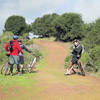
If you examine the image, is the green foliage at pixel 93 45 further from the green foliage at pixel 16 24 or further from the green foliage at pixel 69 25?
the green foliage at pixel 16 24

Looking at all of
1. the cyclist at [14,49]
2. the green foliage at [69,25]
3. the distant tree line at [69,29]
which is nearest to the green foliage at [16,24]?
the distant tree line at [69,29]

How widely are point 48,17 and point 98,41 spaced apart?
2044 inches

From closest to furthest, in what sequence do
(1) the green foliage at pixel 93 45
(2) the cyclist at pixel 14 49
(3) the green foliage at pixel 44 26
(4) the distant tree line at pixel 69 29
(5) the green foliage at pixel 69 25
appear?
(2) the cyclist at pixel 14 49 < (1) the green foliage at pixel 93 45 < (4) the distant tree line at pixel 69 29 < (5) the green foliage at pixel 69 25 < (3) the green foliage at pixel 44 26

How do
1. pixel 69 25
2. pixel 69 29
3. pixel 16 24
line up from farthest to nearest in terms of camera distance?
pixel 16 24, pixel 69 29, pixel 69 25

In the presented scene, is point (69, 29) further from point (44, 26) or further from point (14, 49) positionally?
point (14, 49)

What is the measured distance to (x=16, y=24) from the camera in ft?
224

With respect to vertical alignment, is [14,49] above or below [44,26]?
below

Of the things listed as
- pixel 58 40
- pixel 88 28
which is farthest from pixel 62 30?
pixel 88 28

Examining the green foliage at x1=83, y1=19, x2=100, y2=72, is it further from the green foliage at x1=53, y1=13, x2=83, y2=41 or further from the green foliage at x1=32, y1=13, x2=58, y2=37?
the green foliage at x1=32, y1=13, x2=58, y2=37

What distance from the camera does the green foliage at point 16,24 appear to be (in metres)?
67.9

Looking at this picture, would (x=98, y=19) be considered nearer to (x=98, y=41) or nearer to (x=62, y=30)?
(x=98, y=41)

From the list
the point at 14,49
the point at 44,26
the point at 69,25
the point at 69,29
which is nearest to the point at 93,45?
→ the point at 14,49

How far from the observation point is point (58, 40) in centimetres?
4962

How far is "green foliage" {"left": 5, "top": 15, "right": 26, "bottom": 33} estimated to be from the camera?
67.9 meters
